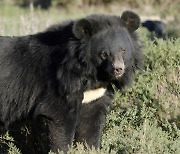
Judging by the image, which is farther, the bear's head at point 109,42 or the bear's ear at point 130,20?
the bear's ear at point 130,20

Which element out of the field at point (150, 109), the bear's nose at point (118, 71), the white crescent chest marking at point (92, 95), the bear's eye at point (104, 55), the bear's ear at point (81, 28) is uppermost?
the bear's ear at point (81, 28)

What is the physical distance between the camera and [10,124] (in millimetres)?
6922

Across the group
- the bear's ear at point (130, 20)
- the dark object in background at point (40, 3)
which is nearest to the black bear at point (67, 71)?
the bear's ear at point (130, 20)

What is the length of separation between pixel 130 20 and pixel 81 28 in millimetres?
689

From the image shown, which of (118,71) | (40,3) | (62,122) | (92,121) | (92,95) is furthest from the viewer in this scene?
(40,3)

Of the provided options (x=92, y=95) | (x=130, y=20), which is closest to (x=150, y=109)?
(x=92, y=95)

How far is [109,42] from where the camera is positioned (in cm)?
642

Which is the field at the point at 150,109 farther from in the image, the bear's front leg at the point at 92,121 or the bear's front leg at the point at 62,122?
the bear's front leg at the point at 62,122

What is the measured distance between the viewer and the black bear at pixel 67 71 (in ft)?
20.9

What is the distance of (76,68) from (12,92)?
84cm

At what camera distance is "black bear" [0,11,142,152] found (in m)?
6.36

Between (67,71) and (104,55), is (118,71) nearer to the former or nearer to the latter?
(104,55)

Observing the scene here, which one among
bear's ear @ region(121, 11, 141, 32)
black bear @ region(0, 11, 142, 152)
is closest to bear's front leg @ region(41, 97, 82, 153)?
black bear @ region(0, 11, 142, 152)

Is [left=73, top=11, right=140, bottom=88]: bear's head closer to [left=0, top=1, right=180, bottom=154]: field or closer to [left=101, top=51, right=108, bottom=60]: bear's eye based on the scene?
[left=101, top=51, right=108, bottom=60]: bear's eye
